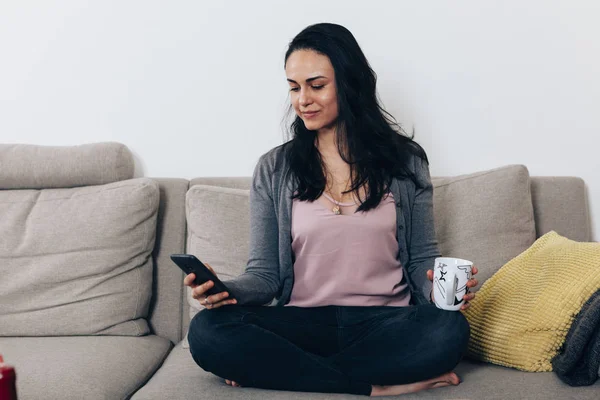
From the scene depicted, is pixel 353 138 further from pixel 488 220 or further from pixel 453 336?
pixel 453 336

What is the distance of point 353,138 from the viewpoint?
72.3 inches

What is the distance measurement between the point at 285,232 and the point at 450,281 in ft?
1.64

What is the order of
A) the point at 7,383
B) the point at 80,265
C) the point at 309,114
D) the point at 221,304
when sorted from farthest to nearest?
the point at 80,265, the point at 309,114, the point at 221,304, the point at 7,383

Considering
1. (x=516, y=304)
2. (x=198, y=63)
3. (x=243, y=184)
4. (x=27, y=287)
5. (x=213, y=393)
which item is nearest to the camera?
(x=213, y=393)

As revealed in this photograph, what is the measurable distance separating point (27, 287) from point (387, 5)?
1.38m

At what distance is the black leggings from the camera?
1.41m

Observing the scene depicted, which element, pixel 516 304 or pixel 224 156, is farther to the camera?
pixel 224 156

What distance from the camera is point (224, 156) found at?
2227 millimetres

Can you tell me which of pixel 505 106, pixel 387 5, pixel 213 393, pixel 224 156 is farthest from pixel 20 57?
pixel 505 106

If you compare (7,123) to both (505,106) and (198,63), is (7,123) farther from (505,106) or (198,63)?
(505,106)

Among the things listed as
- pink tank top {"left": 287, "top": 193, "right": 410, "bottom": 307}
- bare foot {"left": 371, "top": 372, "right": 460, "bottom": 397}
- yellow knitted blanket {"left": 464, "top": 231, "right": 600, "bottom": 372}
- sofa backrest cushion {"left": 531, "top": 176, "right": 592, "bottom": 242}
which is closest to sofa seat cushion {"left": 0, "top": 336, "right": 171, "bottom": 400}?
pink tank top {"left": 287, "top": 193, "right": 410, "bottom": 307}

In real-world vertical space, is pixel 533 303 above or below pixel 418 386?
above

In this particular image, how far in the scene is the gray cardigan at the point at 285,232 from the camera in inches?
67.8

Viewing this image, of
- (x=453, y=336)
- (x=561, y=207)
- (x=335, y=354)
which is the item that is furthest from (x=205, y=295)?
(x=561, y=207)
